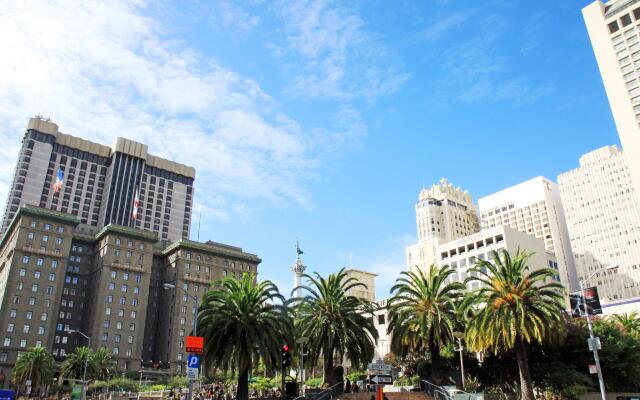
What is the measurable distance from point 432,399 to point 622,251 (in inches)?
5108

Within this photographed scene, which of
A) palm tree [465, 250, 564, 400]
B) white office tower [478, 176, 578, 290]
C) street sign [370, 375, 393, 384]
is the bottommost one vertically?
street sign [370, 375, 393, 384]

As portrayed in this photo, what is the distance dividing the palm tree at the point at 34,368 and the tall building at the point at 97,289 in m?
18.9

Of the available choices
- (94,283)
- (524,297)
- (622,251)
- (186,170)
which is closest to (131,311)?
(94,283)

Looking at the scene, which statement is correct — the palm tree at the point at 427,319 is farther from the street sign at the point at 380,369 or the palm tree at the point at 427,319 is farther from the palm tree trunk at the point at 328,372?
the street sign at the point at 380,369

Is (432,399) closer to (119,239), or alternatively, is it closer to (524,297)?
(524,297)

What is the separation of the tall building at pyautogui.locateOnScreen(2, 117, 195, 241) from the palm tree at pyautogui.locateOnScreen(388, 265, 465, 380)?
338ft

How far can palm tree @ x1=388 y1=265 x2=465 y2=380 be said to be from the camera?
152 ft

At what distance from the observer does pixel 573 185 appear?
526 feet

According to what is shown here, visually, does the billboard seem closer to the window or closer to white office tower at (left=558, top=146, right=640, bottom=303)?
the window

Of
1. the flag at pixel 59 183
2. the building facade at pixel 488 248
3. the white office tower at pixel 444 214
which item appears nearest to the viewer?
the building facade at pixel 488 248

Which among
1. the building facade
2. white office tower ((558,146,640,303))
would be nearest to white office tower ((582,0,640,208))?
the building facade

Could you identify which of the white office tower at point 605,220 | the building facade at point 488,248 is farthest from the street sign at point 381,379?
the white office tower at point 605,220

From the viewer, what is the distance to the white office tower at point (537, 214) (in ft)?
553

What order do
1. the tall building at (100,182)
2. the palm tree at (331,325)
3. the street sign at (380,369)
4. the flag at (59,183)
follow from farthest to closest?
the tall building at (100,182), the flag at (59,183), the palm tree at (331,325), the street sign at (380,369)
